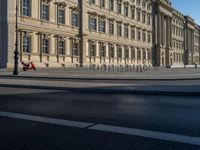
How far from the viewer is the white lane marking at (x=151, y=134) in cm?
579

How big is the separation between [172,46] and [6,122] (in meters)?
101

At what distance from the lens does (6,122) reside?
297 inches

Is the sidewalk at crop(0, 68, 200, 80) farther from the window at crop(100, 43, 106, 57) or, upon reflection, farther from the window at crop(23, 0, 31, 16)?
the window at crop(100, 43, 106, 57)

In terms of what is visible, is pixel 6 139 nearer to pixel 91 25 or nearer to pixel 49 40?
pixel 49 40

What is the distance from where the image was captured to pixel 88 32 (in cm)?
5556

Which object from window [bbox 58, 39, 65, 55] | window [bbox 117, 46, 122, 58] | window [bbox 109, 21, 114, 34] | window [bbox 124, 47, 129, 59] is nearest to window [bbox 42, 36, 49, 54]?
window [bbox 58, 39, 65, 55]

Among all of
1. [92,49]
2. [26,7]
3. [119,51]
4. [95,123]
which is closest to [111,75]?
[26,7]

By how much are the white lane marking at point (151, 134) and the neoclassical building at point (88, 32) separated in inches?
1359

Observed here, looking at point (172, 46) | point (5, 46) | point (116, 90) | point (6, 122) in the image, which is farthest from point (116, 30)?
point (6, 122)

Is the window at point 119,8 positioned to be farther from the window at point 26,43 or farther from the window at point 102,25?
the window at point 26,43

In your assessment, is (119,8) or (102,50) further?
(119,8)

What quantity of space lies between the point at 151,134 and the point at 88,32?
50.1 meters

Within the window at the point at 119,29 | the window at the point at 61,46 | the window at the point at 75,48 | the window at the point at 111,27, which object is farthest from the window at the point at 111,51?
the window at the point at 61,46

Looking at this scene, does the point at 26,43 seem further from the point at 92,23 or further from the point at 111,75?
the point at 92,23
